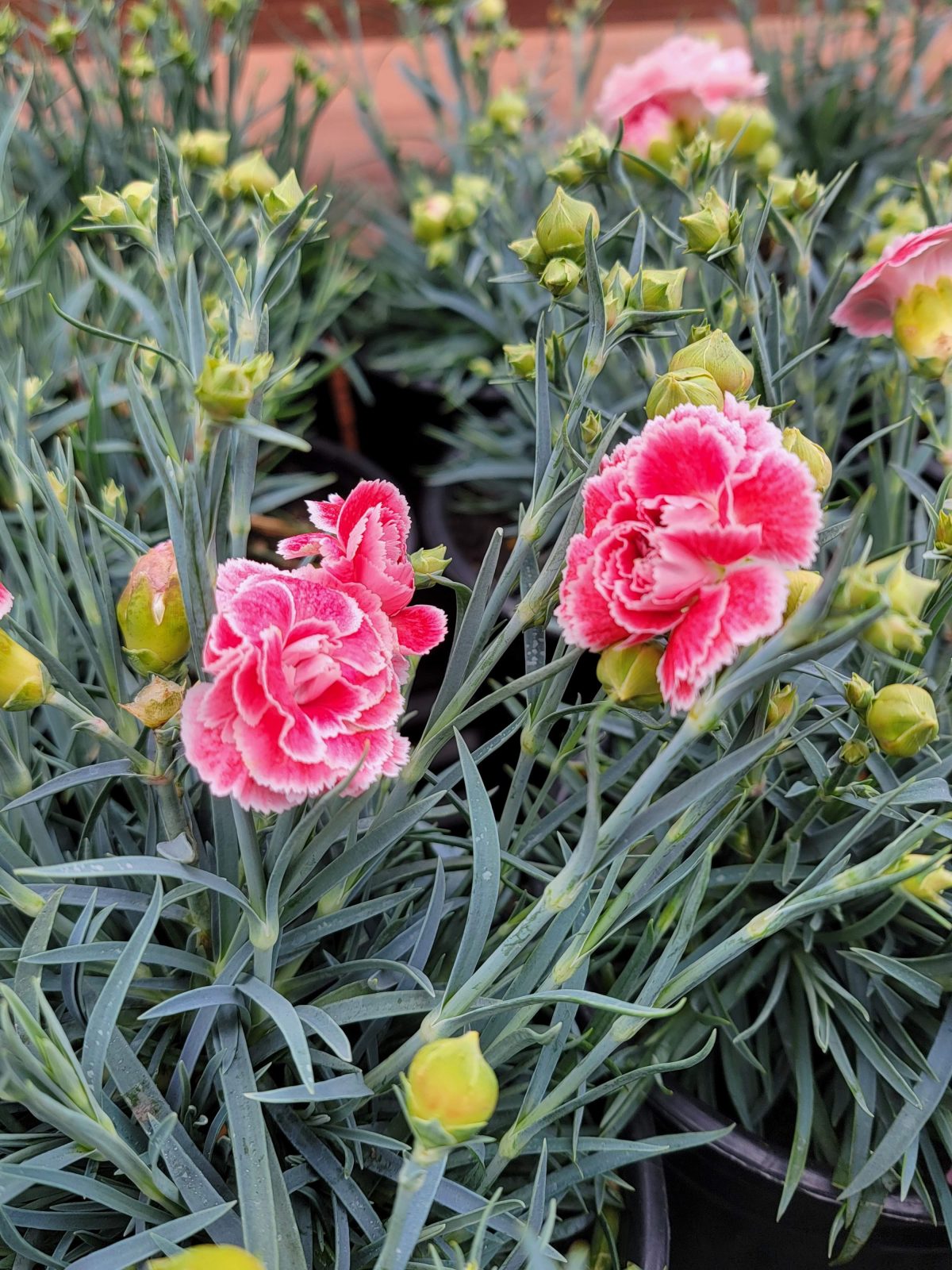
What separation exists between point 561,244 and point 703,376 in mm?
110

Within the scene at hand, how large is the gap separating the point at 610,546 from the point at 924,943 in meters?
0.40

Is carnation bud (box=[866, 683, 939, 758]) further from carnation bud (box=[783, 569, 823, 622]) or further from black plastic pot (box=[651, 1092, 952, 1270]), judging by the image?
black plastic pot (box=[651, 1092, 952, 1270])

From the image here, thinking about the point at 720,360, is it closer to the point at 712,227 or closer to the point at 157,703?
the point at 712,227

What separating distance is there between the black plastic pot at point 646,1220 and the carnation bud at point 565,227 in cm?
45

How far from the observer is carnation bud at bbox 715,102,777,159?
771mm

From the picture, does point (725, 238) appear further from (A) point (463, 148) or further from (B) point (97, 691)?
(A) point (463, 148)

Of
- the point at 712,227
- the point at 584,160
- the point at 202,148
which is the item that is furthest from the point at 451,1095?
the point at 202,148

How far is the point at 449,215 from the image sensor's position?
2.82 ft

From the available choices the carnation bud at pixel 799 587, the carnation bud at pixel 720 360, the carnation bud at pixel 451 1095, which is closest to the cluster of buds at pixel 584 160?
the carnation bud at pixel 720 360

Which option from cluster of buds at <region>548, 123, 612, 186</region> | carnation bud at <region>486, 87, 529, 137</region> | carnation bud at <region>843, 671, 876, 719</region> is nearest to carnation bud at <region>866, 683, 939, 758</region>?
carnation bud at <region>843, 671, 876, 719</region>

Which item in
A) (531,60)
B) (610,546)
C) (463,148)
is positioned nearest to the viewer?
(610,546)

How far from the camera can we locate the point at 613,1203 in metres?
0.50

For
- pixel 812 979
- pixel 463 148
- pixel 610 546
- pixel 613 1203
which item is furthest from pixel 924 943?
pixel 463 148

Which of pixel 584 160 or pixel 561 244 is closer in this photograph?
pixel 561 244
